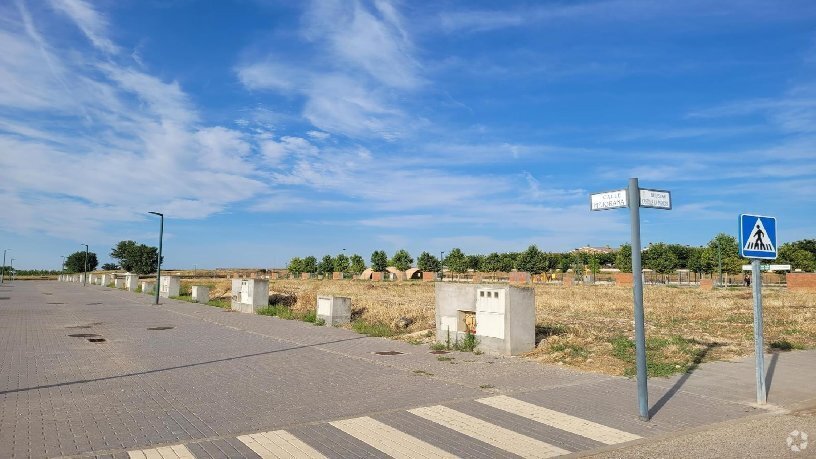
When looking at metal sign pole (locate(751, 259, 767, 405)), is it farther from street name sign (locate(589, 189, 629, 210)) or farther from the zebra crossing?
the zebra crossing

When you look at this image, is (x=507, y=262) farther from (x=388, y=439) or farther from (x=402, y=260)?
(x=388, y=439)

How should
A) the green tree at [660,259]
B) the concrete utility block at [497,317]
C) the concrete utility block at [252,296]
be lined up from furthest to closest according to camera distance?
the green tree at [660,259]
the concrete utility block at [252,296]
the concrete utility block at [497,317]

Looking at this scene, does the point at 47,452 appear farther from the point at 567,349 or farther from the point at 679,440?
the point at 567,349

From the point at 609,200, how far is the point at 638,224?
19.3 inches

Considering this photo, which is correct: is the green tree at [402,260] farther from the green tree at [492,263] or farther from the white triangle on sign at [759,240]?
the white triangle on sign at [759,240]

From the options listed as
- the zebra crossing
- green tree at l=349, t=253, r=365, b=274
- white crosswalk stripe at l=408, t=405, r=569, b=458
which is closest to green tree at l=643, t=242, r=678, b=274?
green tree at l=349, t=253, r=365, b=274

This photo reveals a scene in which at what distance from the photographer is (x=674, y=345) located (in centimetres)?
1259

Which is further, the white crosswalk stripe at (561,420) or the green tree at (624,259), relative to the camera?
the green tree at (624,259)

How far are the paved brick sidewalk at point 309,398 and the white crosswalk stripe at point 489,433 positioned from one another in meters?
0.03

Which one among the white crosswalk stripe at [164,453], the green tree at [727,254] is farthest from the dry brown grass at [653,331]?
the green tree at [727,254]

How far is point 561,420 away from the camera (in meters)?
6.84

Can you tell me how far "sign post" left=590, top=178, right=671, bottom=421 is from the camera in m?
6.86

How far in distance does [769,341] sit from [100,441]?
14.8 metres

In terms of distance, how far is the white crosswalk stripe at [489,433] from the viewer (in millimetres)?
5695
